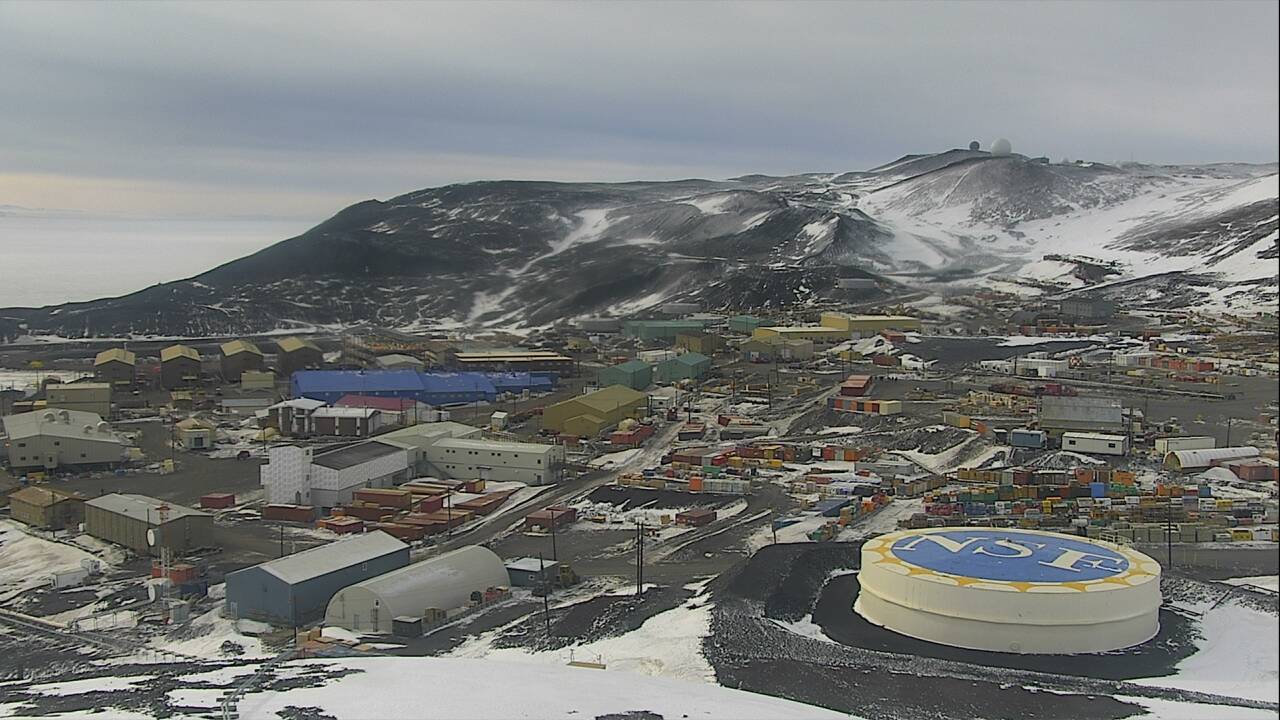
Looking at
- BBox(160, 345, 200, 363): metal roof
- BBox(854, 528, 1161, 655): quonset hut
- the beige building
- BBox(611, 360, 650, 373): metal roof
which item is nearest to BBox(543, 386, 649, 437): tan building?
BBox(611, 360, 650, 373): metal roof

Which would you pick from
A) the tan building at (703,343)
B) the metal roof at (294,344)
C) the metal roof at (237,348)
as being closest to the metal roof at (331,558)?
the metal roof at (237,348)

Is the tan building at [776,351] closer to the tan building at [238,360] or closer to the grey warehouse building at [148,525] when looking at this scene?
the tan building at [238,360]

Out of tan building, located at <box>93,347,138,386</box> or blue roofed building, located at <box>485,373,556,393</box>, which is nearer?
tan building, located at <box>93,347,138,386</box>

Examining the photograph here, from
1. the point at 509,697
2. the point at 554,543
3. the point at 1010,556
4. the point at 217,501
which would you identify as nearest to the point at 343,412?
the point at 217,501

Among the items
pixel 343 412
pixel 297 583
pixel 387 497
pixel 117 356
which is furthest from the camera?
pixel 117 356

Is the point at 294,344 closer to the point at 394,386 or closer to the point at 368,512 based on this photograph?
the point at 394,386

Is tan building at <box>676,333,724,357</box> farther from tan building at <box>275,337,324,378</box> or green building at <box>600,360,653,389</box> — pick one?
tan building at <box>275,337,324,378</box>
